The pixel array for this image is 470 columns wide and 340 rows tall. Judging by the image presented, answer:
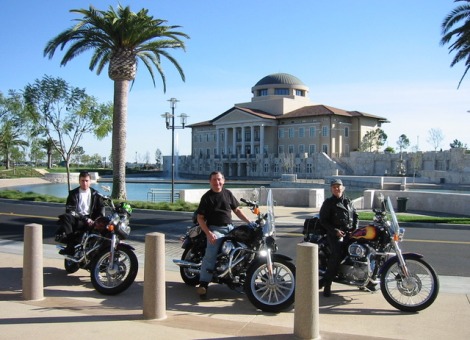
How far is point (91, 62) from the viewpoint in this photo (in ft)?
88.8

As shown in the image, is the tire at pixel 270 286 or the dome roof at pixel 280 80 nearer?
the tire at pixel 270 286

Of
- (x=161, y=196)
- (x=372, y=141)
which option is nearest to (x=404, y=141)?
(x=372, y=141)

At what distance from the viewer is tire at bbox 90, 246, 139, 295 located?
6.73 metres

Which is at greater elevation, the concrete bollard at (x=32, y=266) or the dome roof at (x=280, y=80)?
the dome roof at (x=280, y=80)

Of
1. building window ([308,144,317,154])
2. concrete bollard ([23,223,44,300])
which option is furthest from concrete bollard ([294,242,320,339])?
building window ([308,144,317,154])

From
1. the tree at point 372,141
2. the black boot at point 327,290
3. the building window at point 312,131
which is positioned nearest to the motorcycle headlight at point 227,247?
the black boot at point 327,290

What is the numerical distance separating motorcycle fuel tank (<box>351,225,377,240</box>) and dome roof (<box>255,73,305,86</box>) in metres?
100

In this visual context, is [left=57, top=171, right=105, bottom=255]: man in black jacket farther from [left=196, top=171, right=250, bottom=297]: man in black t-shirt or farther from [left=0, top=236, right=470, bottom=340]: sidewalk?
[left=196, top=171, right=250, bottom=297]: man in black t-shirt

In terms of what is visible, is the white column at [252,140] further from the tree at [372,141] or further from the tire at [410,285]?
the tire at [410,285]

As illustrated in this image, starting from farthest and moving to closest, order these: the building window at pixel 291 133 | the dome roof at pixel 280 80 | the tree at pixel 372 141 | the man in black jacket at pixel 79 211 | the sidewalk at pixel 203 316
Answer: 1. the dome roof at pixel 280 80
2. the building window at pixel 291 133
3. the tree at pixel 372 141
4. the man in black jacket at pixel 79 211
5. the sidewalk at pixel 203 316

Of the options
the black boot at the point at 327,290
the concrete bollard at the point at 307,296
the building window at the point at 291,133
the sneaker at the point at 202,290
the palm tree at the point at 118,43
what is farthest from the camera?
the building window at the point at 291,133

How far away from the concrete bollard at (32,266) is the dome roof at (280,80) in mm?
101177

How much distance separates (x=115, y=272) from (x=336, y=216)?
3.21m

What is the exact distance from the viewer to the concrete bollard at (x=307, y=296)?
486 centimetres
